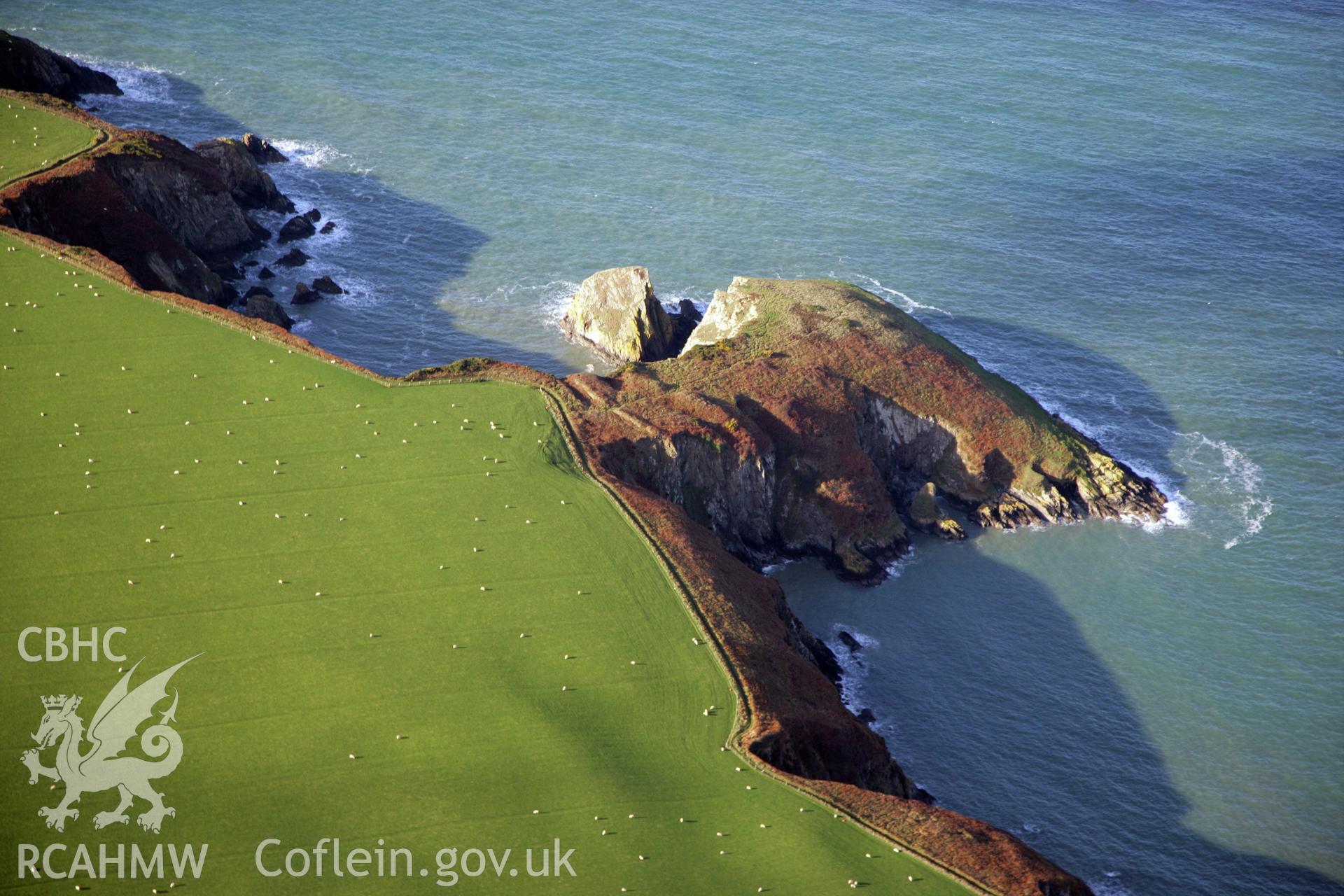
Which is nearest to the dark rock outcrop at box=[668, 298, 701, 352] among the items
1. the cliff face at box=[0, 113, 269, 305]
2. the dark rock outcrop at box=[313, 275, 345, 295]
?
the dark rock outcrop at box=[313, 275, 345, 295]

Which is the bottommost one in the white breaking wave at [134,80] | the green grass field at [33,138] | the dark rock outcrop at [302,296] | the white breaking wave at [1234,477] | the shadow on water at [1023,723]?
the shadow on water at [1023,723]

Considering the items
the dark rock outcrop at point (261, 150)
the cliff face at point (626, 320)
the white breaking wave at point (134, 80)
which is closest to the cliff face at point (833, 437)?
the cliff face at point (626, 320)

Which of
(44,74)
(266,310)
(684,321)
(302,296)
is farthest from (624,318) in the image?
(44,74)

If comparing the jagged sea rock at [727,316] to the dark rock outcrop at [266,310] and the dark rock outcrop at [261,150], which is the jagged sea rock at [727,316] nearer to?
the dark rock outcrop at [266,310]

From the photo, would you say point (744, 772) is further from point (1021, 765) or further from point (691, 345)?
point (691, 345)

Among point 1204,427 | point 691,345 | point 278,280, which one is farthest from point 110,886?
point 1204,427

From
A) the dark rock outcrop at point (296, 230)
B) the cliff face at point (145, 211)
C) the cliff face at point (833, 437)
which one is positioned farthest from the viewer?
the dark rock outcrop at point (296, 230)

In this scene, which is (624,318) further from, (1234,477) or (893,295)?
(1234,477)
